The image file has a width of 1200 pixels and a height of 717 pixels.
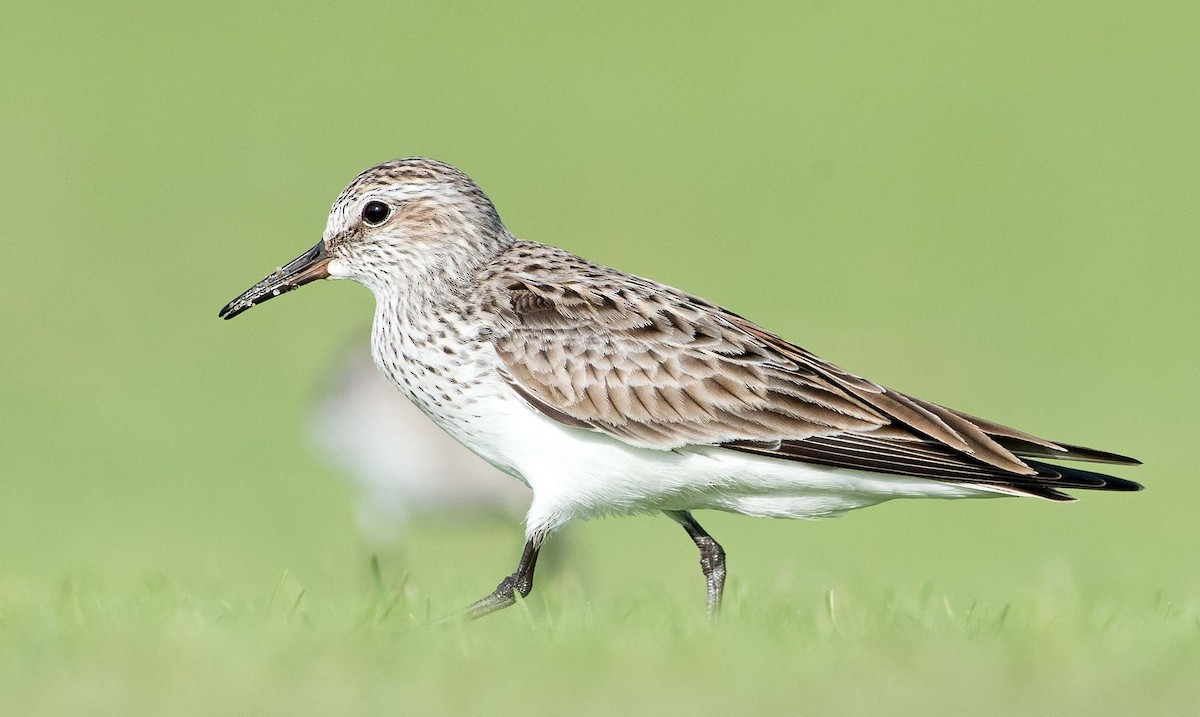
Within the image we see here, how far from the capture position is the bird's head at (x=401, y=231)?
987 centimetres

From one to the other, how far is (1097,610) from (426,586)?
421cm

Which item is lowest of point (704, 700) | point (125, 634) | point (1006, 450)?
point (125, 634)

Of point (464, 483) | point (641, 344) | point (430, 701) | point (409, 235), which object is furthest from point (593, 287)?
point (464, 483)

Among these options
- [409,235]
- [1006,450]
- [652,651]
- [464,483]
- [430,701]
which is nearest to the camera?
[430,701]

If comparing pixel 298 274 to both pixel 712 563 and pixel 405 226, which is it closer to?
pixel 405 226

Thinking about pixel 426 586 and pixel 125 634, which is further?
pixel 426 586

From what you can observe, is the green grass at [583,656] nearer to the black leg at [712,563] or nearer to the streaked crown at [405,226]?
the black leg at [712,563]

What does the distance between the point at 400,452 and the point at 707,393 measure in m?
5.98

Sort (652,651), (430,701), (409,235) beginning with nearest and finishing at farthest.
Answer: (430,701)
(652,651)
(409,235)

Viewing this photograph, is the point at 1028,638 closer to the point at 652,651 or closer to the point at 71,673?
the point at 652,651

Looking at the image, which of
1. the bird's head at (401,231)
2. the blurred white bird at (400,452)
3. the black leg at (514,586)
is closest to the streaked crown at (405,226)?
the bird's head at (401,231)

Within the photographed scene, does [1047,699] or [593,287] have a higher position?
[593,287]

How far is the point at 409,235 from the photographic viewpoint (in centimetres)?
990

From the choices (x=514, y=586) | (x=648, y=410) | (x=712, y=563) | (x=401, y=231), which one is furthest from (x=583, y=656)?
(x=401, y=231)
